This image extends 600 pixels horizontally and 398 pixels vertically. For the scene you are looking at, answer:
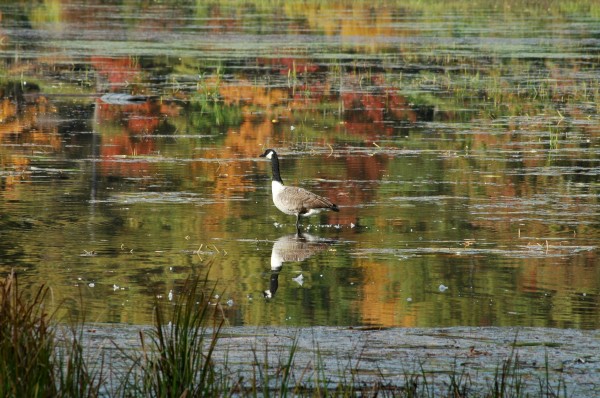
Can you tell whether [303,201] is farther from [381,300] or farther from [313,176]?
[313,176]

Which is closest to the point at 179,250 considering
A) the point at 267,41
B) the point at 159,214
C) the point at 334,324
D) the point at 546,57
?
the point at 159,214

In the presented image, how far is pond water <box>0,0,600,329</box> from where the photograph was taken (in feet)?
41.7

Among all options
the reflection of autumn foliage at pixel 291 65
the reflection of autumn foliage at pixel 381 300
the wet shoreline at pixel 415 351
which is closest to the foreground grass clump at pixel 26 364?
the wet shoreline at pixel 415 351

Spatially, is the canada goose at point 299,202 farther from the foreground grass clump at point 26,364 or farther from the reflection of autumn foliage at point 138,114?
the reflection of autumn foliage at point 138,114

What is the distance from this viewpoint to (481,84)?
34.2 m

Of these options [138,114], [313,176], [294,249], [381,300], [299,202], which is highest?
[138,114]

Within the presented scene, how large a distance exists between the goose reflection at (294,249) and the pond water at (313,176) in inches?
1.7

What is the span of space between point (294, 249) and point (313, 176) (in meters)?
5.47

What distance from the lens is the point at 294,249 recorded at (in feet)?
48.3

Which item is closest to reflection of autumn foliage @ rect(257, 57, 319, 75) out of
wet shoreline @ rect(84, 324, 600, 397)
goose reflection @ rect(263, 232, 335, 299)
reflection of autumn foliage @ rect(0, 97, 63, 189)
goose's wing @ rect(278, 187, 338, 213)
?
reflection of autumn foliage @ rect(0, 97, 63, 189)

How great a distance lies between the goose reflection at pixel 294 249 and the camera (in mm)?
13602

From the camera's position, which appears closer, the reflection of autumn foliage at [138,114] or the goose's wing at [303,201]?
the goose's wing at [303,201]

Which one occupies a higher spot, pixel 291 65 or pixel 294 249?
pixel 291 65

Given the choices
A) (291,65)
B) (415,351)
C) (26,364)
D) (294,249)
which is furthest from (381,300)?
(291,65)
